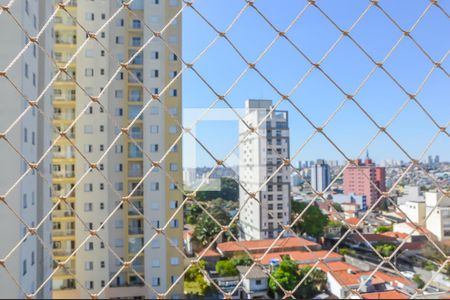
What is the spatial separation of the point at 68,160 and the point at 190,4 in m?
3.43

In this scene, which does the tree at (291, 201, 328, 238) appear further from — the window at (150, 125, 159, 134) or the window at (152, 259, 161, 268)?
the window at (150, 125, 159, 134)

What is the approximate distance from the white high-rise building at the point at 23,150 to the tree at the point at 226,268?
138cm

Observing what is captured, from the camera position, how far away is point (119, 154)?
366cm

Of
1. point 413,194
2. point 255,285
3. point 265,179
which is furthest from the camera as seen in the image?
point 255,285

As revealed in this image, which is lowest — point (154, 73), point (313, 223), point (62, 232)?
point (62, 232)

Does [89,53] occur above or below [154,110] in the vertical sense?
above

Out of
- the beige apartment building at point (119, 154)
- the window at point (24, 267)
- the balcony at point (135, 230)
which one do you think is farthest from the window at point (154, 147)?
the window at point (24, 267)

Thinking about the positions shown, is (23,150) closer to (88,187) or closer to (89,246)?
(88,187)

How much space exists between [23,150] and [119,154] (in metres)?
1.86

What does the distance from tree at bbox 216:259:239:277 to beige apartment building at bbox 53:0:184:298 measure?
440mm

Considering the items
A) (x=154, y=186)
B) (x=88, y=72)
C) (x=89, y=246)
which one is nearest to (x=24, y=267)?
(x=154, y=186)

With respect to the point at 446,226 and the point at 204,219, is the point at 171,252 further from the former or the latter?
the point at 446,226

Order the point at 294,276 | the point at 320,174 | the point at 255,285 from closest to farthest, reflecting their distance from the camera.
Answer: the point at 320,174 → the point at 294,276 → the point at 255,285

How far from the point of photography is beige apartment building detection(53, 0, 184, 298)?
10.9 feet
